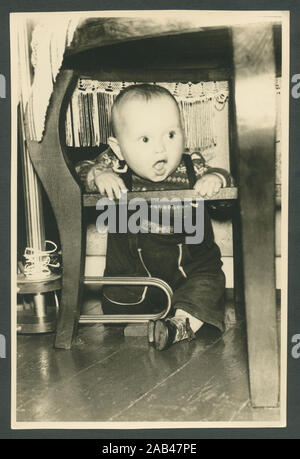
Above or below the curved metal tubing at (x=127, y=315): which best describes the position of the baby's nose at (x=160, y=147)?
above

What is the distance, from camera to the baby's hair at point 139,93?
887 millimetres

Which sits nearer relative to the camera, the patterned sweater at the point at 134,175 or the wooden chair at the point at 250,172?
the wooden chair at the point at 250,172

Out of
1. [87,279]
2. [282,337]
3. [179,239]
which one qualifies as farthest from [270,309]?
Answer: [87,279]

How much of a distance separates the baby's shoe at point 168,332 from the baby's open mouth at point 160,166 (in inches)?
10.5

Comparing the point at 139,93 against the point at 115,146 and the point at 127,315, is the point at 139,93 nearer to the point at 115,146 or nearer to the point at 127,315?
the point at 115,146

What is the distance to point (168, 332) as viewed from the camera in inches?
35.2

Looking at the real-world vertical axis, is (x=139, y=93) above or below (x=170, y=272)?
above

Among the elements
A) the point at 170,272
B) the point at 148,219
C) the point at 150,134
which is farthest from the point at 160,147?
the point at 170,272

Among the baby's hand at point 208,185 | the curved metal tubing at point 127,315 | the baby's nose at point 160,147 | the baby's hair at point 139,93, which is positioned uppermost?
the baby's hair at point 139,93

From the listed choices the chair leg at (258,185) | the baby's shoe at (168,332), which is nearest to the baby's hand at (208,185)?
the chair leg at (258,185)

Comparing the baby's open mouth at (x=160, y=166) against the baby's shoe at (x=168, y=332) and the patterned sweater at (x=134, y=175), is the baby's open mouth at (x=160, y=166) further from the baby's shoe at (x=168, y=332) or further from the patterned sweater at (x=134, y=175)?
the baby's shoe at (x=168, y=332)

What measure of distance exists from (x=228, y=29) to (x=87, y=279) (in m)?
0.49

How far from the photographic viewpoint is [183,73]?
905 mm

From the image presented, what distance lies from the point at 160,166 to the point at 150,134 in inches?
2.4
